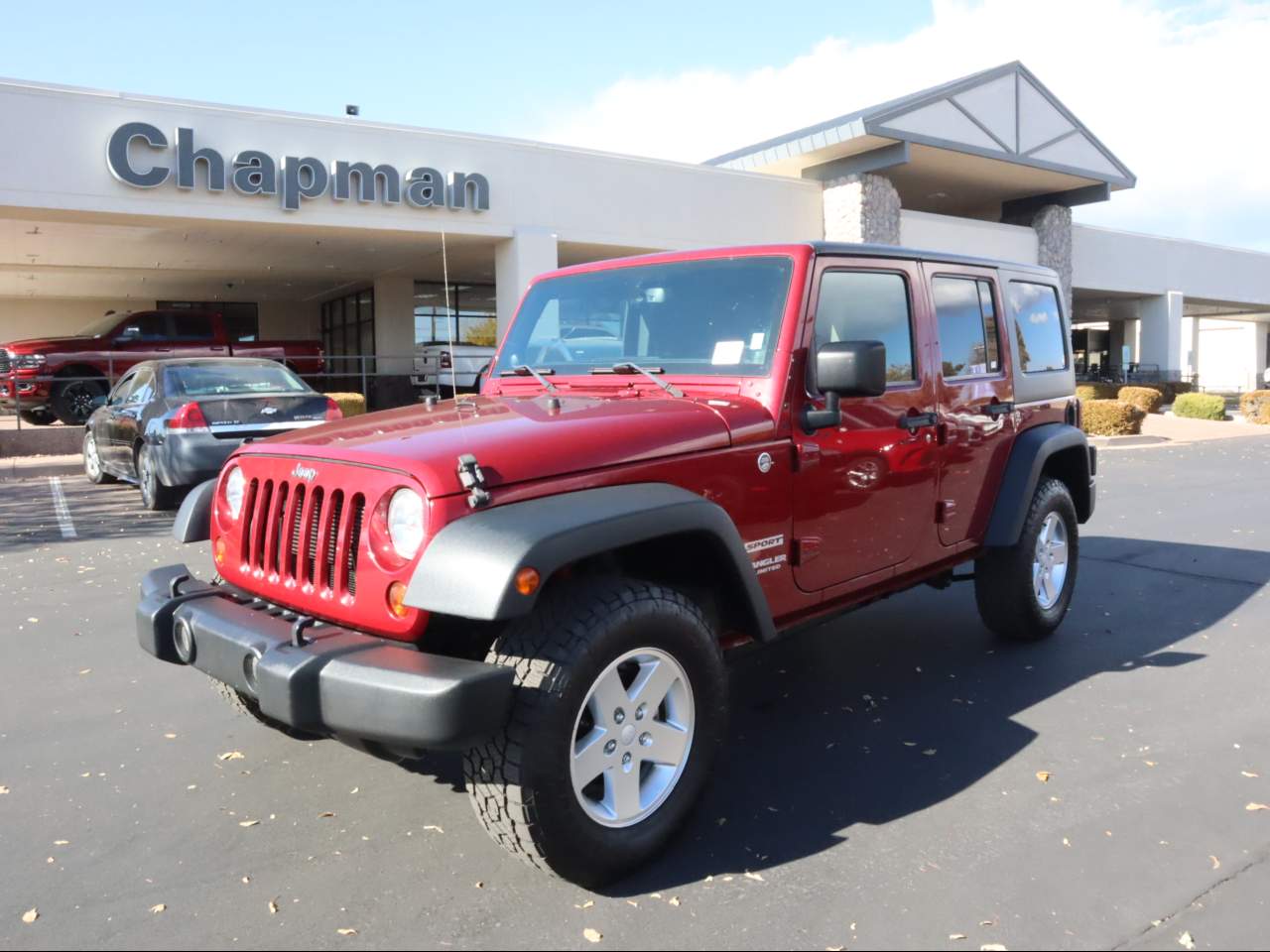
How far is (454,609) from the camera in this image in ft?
8.23

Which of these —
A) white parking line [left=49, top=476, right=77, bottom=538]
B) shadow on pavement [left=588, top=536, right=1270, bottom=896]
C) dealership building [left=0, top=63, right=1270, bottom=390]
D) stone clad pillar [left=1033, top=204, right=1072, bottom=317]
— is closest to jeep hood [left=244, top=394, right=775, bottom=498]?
shadow on pavement [left=588, top=536, right=1270, bottom=896]

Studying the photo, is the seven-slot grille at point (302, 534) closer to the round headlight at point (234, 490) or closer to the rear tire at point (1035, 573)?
the round headlight at point (234, 490)

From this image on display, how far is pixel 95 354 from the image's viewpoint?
1777 centimetres

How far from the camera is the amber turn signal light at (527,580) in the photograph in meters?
2.50

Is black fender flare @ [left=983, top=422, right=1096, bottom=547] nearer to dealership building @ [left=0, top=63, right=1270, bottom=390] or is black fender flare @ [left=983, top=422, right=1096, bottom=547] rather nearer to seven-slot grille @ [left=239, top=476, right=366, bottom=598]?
seven-slot grille @ [left=239, top=476, right=366, bottom=598]

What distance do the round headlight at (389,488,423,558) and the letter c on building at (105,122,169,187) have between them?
48.6 feet

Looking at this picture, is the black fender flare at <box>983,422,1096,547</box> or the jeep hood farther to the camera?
the black fender flare at <box>983,422,1096,547</box>

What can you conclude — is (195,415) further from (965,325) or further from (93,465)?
(965,325)

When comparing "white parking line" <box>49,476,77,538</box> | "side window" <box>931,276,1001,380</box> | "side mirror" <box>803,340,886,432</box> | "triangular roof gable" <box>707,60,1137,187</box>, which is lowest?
"white parking line" <box>49,476,77,538</box>

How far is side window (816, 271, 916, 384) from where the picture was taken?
377cm

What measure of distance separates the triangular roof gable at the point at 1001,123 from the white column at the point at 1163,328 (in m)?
10.0

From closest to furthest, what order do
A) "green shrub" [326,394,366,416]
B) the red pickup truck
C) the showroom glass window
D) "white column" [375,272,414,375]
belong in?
"green shrub" [326,394,366,416] → the red pickup truck → "white column" [375,272,414,375] → the showroom glass window

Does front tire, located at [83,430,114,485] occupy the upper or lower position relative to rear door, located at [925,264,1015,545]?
lower

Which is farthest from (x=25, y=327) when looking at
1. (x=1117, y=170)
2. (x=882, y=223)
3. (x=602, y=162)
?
(x=1117, y=170)
